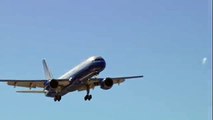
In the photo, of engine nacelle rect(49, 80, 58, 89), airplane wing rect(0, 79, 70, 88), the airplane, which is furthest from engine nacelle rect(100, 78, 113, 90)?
engine nacelle rect(49, 80, 58, 89)

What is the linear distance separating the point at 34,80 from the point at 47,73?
24.0m

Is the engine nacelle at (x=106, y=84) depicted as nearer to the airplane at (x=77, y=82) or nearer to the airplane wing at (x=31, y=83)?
the airplane at (x=77, y=82)

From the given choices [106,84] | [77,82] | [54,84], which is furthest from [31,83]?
[106,84]

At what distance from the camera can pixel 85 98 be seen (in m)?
77.1

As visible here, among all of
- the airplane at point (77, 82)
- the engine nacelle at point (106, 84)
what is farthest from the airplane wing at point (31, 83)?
the engine nacelle at point (106, 84)

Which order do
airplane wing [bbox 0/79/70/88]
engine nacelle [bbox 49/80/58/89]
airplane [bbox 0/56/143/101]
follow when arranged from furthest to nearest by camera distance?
airplane wing [bbox 0/79/70/88], engine nacelle [bbox 49/80/58/89], airplane [bbox 0/56/143/101]

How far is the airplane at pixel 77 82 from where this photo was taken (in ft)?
238

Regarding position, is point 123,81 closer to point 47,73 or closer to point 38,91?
point 38,91

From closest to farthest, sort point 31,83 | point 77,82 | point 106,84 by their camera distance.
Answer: point 77,82 < point 106,84 < point 31,83

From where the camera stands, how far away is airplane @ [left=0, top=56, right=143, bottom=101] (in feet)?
238

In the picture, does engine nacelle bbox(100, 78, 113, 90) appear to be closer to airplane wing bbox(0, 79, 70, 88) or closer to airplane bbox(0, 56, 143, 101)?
airplane bbox(0, 56, 143, 101)

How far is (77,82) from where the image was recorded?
7319 cm

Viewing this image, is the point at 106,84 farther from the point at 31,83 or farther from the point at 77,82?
the point at 31,83

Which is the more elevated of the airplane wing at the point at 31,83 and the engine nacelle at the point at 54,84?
the airplane wing at the point at 31,83
